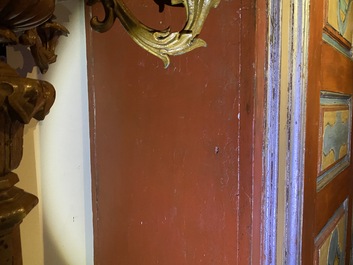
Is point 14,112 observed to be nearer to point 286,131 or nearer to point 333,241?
point 286,131

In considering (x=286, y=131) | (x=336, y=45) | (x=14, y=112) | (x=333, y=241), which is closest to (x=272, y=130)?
(x=286, y=131)

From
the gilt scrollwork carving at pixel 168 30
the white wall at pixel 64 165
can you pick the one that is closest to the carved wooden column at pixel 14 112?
the gilt scrollwork carving at pixel 168 30

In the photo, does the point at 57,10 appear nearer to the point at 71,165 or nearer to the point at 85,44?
the point at 85,44

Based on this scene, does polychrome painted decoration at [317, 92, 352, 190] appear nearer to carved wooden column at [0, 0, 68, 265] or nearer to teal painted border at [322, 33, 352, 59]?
teal painted border at [322, 33, 352, 59]

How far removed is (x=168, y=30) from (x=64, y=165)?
1.30 ft

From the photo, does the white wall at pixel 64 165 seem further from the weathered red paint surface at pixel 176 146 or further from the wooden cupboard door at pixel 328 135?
the wooden cupboard door at pixel 328 135

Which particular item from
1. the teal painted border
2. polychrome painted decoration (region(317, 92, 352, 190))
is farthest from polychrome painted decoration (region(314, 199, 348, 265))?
the teal painted border

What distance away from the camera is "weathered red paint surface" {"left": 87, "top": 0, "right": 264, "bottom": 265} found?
49cm

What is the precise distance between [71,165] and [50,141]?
74 millimetres

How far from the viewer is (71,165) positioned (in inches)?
24.8

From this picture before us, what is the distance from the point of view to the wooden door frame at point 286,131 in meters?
0.49

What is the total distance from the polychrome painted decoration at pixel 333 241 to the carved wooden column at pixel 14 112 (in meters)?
0.66

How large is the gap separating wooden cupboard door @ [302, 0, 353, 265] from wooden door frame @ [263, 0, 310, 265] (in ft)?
0.15

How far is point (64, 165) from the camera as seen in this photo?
613 millimetres
